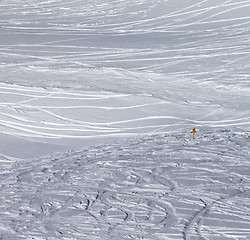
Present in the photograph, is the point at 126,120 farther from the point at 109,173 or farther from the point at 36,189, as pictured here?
the point at 36,189

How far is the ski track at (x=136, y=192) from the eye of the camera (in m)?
2.23

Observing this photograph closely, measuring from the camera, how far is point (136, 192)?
252 cm

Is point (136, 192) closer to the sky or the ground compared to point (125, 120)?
closer to the ground

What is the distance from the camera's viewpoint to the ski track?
87.8 inches

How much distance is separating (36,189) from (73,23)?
2451mm

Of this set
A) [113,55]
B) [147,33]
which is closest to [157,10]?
[147,33]

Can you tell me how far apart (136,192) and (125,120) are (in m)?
→ 0.78

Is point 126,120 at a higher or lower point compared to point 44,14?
lower

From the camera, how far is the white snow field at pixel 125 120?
2330 mm

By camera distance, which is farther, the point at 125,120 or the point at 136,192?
the point at 125,120

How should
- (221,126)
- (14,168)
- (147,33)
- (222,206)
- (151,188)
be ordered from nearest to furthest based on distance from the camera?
1. (222,206)
2. (151,188)
3. (14,168)
4. (221,126)
5. (147,33)

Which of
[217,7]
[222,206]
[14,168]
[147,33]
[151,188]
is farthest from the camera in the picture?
[217,7]

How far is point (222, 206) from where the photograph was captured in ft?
7.83

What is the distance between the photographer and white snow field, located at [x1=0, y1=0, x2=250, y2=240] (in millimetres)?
2330
